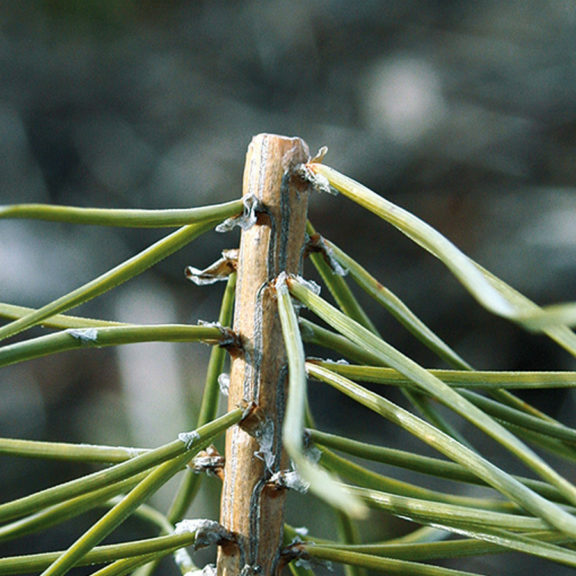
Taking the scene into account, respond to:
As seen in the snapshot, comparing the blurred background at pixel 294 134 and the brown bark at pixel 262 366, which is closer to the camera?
the brown bark at pixel 262 366

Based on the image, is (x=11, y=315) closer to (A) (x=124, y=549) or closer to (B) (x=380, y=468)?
(A) (x=124, y=549)

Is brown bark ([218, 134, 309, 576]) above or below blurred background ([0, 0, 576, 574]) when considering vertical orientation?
below

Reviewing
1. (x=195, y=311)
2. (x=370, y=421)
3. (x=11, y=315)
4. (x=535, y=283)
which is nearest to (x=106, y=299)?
(x=195, y=311)

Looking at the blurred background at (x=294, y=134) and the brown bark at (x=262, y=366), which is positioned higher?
the blurred background at (x=294, y=134)

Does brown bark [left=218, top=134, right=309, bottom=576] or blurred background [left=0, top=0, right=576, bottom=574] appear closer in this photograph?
brown bark [left=218, top=134, right=309, bottom=576]
